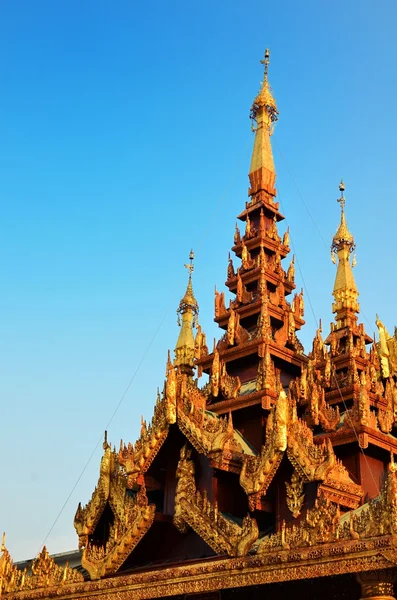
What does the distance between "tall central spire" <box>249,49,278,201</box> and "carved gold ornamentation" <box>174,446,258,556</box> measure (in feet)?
33.2

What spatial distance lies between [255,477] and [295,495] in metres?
0.83

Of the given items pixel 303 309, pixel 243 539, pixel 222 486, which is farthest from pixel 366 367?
pixel 243 539

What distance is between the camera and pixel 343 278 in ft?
92.4

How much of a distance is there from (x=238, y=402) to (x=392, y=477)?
652 cm

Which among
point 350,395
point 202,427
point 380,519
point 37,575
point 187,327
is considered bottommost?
point 380,519

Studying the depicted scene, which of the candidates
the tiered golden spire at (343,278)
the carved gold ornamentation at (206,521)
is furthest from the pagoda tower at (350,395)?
the carved gold ornamentation at (206,521)

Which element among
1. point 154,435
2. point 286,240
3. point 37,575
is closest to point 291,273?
point 286,240

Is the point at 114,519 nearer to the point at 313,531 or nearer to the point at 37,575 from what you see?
the point at 37,575

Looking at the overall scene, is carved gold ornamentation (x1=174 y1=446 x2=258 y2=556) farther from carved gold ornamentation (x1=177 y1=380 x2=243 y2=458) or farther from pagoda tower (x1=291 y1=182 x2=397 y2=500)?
pagoda tower (x1=291 y1=182 x2=397 y2=500)

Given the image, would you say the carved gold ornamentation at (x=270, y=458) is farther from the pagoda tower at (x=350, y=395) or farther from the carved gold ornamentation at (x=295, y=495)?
the pagoda tower at (x=350, y=395)

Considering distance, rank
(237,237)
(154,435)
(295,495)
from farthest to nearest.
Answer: (237,237) → (154,435) → (295,495)

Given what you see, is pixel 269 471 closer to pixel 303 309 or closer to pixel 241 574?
pixel 241 574

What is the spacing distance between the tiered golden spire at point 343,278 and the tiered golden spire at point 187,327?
24.3ft

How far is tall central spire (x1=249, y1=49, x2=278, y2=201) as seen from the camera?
1033 inches
